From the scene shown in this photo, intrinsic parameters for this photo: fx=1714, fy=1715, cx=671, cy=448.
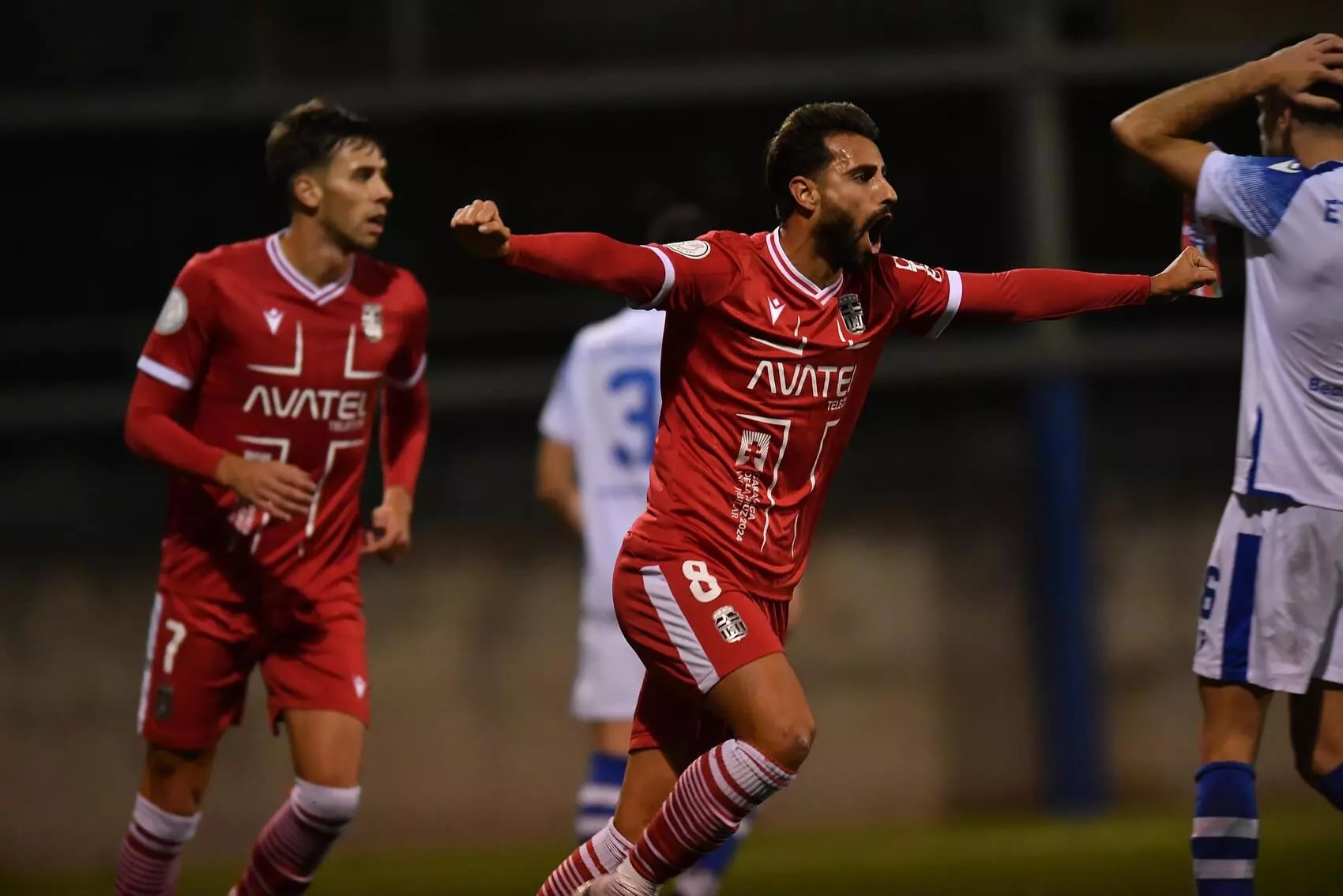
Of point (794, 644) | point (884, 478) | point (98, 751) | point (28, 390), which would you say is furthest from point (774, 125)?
point (98, 751)

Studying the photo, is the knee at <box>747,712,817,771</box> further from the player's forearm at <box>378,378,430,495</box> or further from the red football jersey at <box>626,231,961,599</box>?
the player's forearm at <box>378,378,430,495</box>

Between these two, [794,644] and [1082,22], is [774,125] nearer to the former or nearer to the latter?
[1082,22]

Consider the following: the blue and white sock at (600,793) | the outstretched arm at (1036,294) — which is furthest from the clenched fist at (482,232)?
the blue and white sock at (600,793)

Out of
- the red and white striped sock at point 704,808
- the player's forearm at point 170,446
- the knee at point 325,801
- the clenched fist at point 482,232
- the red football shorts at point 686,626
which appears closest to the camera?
the clenched fist at point 482,232

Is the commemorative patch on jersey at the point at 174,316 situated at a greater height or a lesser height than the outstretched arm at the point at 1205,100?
lesser

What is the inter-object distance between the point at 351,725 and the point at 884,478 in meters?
4.54

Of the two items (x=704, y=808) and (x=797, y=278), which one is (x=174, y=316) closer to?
(x=797, y=278)

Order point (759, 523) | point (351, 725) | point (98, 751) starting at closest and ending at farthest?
point (759, 523) < point (351, 725) < point (98, 751)

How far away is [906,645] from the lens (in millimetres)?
8258

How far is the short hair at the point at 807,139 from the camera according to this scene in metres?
3.72

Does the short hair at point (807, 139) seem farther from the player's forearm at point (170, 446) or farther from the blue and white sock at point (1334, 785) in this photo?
the blue and white sock at point (1334, 785)

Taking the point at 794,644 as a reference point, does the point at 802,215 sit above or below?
above

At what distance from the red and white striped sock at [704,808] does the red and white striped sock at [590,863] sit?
162mm

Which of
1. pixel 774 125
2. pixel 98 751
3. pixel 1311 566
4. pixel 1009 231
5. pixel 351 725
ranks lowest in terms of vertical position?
pixel 98 751
